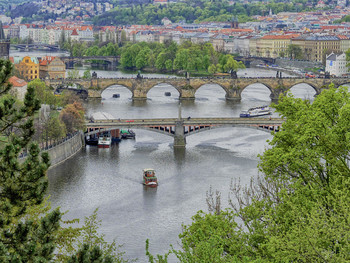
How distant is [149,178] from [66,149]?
6061 mm

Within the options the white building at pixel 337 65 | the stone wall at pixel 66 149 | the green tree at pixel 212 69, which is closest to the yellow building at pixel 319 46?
the white building at pixel 337 65

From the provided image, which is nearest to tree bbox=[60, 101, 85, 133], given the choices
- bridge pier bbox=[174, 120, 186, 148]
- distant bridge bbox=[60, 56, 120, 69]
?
bridge pier bbox=[174, 120, 186, 148]

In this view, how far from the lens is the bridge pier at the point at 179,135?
118 feet

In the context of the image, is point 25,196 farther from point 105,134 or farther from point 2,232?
point 105,134

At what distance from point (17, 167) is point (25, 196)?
0.48 meters

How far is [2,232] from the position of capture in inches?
417

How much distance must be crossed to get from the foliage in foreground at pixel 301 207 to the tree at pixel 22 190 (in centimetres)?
257

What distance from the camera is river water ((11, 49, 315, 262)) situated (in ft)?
74.7

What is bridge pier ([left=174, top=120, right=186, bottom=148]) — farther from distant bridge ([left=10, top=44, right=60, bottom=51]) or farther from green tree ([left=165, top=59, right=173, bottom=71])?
distant bridge ([left=10, top=44, right=60, bottom=51])

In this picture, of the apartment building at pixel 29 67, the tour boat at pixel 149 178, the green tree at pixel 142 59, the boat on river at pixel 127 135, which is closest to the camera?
the tour boat at pixel 149 178

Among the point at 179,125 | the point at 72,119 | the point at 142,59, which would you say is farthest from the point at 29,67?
the point at 179,125

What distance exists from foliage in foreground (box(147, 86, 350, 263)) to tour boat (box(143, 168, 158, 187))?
1294 centimetres

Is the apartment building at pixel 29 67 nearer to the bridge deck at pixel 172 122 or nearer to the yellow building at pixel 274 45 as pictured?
the bridge deck at pixel 172 122

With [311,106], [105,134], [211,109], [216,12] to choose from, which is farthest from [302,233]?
[216,12]
